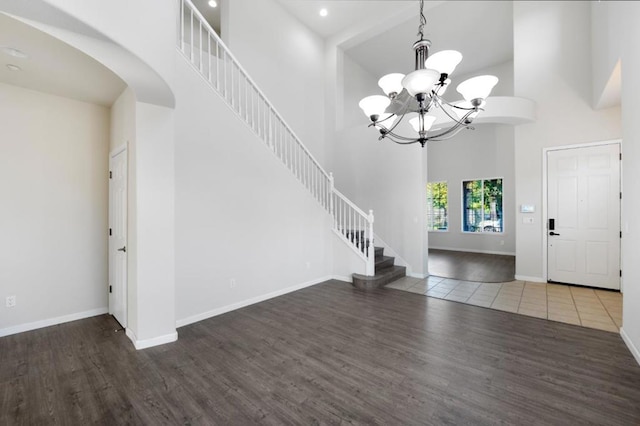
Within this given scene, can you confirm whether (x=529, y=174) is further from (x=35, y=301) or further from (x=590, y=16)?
(x=35, y=301)

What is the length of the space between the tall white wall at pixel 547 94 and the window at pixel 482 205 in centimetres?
364

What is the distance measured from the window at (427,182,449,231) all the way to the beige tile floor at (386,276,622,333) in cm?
473

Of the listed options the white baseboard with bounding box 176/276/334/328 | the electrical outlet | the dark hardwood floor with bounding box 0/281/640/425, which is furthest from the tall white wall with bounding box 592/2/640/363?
the electrical outlet

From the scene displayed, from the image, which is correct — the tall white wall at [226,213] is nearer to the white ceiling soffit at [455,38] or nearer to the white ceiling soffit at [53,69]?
the white ceiling soffit at [53,69]

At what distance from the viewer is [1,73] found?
2.97m

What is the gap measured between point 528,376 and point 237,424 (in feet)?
7.91

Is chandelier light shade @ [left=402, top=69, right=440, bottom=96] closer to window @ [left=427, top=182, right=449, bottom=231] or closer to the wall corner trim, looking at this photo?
the wall corner trim

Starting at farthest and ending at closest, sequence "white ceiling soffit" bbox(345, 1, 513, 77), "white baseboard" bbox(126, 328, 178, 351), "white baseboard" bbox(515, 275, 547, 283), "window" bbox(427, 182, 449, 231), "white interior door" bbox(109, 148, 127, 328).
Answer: "window" bbox(427, 182, 449, 231) → "white ceiling soffit" bbox(345, 1, 513, 77) → "white baseboard" bbox(515, 275, 547, 283) → "white interior door" bbox(109, 148, 127, 328) → "white baseboard" bbox(126, 328, 178, 351)

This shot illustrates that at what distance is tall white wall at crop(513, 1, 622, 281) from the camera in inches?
191

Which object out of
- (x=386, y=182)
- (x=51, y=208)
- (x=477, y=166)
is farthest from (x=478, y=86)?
(x=477, y=166)

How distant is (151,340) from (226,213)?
1.73 m

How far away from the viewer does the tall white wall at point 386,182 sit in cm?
598

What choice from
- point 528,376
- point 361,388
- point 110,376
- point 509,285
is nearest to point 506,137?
point 509,285

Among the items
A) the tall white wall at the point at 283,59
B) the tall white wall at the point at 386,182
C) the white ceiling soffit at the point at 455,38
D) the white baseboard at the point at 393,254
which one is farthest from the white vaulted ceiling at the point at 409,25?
the white baseboard at the point at 393,254
